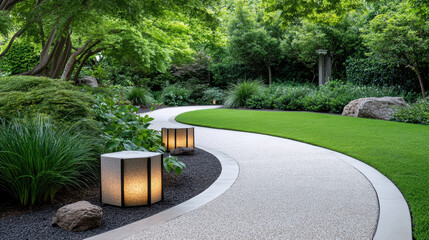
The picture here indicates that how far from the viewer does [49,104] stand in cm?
406

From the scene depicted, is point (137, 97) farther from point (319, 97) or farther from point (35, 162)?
point (35, 162)

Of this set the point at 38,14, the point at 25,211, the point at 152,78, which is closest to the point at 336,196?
the point at 25,211

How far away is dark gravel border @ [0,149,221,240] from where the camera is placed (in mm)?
2365

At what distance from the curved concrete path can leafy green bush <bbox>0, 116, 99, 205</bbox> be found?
1.01 metres

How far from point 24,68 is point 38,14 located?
13616 millimetres

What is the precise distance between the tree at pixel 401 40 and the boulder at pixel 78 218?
43.0ft

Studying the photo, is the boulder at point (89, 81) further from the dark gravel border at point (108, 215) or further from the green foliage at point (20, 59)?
the dark gravel border at point (108, 215)

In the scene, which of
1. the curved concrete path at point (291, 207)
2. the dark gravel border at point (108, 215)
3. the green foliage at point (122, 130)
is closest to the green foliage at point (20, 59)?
the green foliage at point (122, 130)

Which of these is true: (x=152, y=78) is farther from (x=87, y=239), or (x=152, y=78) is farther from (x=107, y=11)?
(x=87, y=239)

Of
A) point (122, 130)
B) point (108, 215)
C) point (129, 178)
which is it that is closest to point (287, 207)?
point (129, 178)

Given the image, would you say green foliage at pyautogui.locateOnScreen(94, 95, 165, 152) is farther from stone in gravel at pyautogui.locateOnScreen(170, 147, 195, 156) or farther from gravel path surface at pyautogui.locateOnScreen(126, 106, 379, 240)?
gravel path surface at pyautogui.locateOnScreen(126, 106, 379, 240)

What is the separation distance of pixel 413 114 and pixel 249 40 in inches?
555

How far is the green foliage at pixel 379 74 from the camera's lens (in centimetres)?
1504

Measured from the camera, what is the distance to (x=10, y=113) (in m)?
3.76
